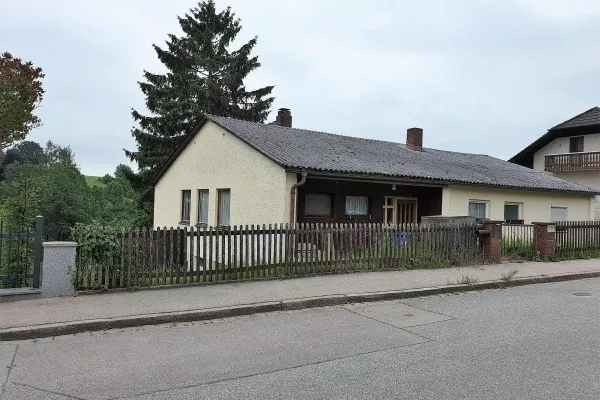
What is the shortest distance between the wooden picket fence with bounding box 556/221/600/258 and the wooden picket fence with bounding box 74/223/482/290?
12.4 ft

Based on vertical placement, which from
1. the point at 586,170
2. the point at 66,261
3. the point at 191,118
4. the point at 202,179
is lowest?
the point at 66,261

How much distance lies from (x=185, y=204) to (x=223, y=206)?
3.60 metres

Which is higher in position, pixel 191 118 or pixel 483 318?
pixel 191 118

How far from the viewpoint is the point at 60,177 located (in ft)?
103

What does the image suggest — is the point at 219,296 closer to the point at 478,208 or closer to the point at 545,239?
the point at 545,239

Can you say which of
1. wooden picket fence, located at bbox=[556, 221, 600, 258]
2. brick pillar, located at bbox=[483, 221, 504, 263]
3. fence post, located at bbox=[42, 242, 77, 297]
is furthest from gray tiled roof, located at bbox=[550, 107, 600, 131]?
fence post, located at bbox=[42, 242, 77, 297]

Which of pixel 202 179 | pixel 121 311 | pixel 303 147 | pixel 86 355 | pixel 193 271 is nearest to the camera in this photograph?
pixel 86 355

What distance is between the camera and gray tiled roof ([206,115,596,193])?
14.2 metres

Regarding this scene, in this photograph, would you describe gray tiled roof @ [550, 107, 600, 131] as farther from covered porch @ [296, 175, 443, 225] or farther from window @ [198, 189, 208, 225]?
window @ [198, 189, 208, 225]

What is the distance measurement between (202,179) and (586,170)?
1063 inches

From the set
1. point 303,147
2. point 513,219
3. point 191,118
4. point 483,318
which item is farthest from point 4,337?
point 191,118

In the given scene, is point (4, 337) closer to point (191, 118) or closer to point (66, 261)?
point (66, 261)

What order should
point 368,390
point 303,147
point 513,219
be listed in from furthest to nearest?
1. point 513,219
2. point 303,147
3. point 368,390

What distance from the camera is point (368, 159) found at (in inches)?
652
